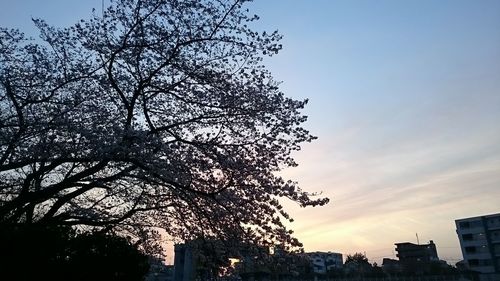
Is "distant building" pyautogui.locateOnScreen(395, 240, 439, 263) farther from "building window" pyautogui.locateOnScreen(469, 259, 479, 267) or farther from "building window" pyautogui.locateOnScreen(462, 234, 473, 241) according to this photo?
"building window" pyautogui.locateOnScreen(469, 259, 479, 267)

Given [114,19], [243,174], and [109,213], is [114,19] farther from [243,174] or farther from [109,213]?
[109,213]

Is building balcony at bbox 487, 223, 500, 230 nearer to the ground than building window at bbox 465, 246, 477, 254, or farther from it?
farther from it

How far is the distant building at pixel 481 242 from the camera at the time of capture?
202ft

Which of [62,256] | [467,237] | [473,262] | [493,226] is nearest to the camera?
[62,256]

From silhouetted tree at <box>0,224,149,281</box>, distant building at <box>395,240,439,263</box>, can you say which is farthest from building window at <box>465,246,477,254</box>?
silhouetted tree at <box>0,224,149,281</box>

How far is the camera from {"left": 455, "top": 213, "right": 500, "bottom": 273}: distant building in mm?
61531

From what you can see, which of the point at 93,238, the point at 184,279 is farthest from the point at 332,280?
the point at 93,238

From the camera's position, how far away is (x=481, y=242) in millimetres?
63625

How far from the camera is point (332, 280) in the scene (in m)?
53.4

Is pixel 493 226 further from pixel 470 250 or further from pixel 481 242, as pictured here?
pixel 470 250

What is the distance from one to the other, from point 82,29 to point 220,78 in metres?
3.64

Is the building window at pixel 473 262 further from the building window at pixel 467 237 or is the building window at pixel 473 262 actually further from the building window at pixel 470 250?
the building window at pixel 467 237

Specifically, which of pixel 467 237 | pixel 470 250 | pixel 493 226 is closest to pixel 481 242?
pixel 470 250

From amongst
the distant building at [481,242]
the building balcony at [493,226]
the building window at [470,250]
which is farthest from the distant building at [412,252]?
the building balcony at [493,226]
